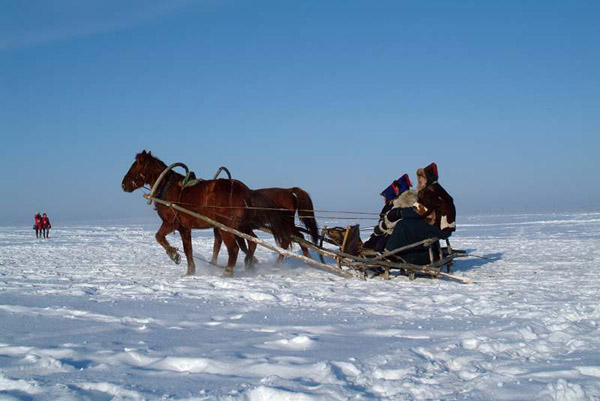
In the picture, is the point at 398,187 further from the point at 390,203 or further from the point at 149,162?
the point at 149,162

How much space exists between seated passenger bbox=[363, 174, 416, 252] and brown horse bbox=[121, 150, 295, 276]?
1648 millimetres

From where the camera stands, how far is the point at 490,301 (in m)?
5.34

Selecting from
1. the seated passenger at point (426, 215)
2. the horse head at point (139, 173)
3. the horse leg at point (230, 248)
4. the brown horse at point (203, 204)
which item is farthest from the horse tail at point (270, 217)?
the seated passenger at point (426, 215)

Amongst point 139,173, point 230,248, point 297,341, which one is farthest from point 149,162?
point 297,341

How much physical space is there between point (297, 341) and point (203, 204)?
4940 mm

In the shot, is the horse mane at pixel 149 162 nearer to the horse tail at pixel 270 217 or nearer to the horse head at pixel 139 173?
the horse head at pixel 139 173

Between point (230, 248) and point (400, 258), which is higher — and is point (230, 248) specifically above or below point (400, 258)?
above

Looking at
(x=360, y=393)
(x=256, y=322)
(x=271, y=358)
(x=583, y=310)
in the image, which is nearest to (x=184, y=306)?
(x=256, y=322)

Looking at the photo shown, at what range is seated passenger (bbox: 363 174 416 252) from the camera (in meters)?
7.79

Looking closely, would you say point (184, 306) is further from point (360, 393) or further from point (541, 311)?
point (541, 311)

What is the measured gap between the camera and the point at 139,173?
839cm

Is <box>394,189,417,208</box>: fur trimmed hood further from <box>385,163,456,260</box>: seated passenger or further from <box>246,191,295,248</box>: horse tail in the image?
<box>246,191,295,248</box>: horse tail

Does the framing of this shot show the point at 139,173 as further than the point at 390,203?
No

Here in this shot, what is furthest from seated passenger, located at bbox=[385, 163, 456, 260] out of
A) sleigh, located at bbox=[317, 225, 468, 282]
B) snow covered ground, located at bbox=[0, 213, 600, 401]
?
snow covered ground, located at bbox=[0, 213, 600, 401]
